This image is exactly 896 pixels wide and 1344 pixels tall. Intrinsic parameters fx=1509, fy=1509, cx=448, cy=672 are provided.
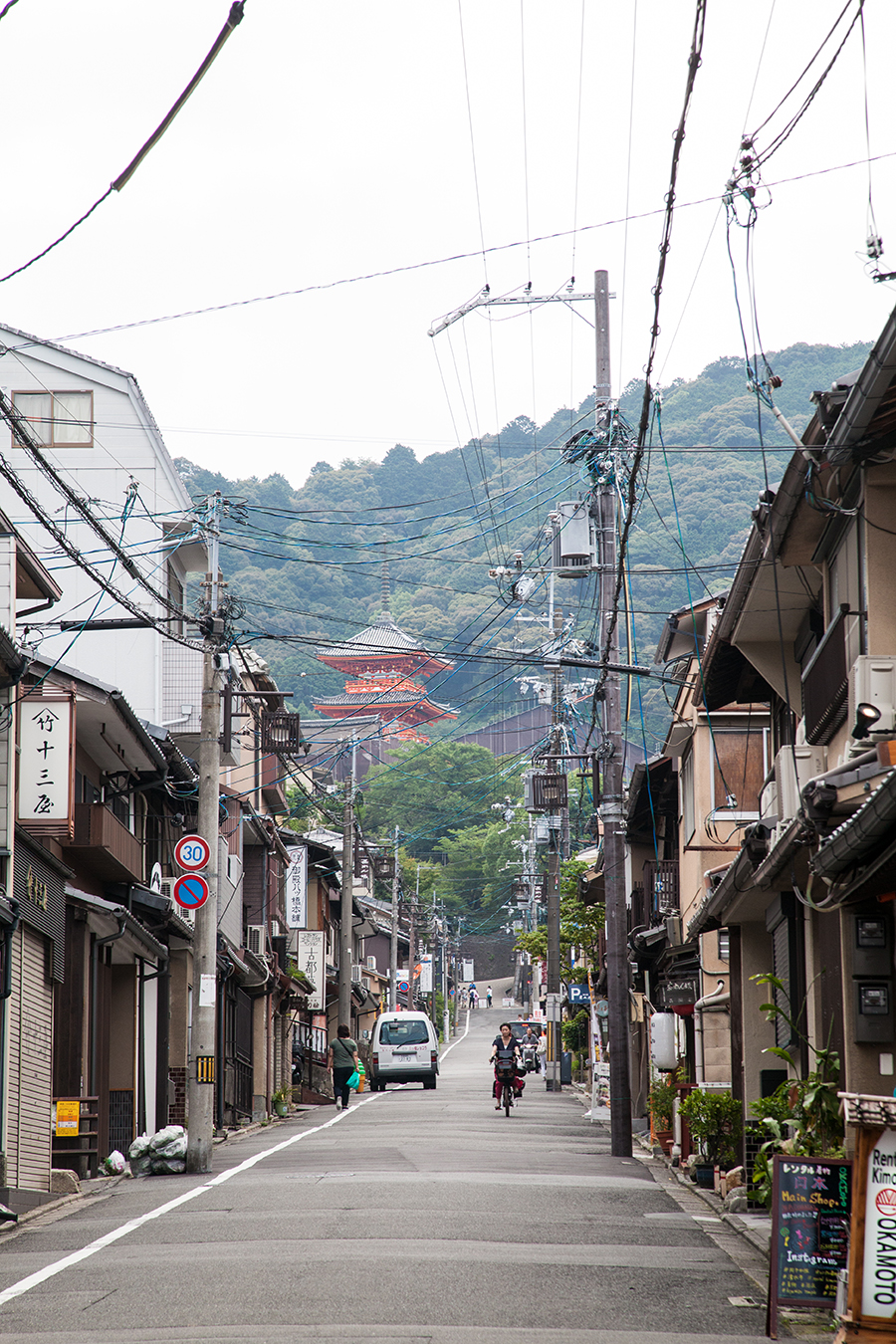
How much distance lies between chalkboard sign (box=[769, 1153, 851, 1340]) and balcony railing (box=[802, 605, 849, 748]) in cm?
490

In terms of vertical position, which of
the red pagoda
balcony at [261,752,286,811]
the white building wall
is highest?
the red pagoda

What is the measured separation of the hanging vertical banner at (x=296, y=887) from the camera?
45312 millimetres

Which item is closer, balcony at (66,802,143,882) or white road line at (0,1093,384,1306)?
white road line at (0,1093,384,1306)

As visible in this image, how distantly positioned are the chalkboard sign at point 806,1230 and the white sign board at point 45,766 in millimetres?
11693

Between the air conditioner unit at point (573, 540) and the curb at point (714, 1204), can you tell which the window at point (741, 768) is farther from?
the curb at point (714, 1204)

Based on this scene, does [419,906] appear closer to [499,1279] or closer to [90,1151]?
[90,1151]

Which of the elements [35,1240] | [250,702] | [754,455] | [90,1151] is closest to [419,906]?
[754,455]

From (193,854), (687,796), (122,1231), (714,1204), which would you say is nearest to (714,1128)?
(714,1204)

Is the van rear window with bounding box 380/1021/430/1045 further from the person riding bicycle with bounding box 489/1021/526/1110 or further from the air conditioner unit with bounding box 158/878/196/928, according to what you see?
the air conditioner unit with bounding box 158/878/196/928

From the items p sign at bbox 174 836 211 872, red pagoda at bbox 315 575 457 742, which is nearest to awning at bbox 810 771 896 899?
p sign at bbox 174 836 211 872

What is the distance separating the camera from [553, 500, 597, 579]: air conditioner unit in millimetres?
23891

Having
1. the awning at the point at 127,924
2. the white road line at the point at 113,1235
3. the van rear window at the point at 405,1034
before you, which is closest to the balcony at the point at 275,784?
the van rear window at the point at 405,1034

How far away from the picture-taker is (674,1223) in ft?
45.1

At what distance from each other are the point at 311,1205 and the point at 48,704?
7.32 meters
